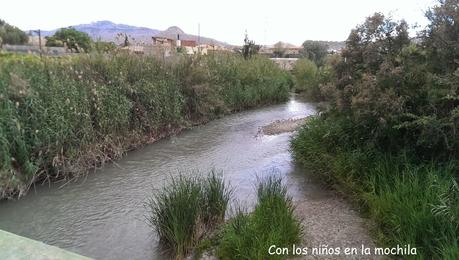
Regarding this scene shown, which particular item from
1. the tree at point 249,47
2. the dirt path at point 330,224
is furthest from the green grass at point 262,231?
the tree at point 249,47

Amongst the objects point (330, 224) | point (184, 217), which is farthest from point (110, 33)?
point (330, 224)

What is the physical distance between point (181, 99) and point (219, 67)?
368 cm

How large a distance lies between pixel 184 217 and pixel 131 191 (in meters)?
2.36

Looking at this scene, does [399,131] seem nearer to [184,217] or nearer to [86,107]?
[184,217]

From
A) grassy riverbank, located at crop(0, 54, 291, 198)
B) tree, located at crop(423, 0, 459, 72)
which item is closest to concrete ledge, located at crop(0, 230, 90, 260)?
grassy riverbank, located at crop(0, 54, 291, 198)

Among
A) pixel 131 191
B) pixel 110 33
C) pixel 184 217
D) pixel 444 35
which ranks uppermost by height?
pixel 110 33

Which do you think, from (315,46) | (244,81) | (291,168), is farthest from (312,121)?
(315,46)

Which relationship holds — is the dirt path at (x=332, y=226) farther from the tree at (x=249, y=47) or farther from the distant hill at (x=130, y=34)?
the tree at (x=249, y=47)

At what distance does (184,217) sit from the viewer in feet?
13.5

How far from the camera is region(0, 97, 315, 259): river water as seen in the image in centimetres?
461

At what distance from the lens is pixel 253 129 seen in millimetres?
11555

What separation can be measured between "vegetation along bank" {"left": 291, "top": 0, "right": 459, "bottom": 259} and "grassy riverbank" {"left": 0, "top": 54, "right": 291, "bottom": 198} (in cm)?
408

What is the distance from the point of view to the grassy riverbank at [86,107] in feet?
19.6

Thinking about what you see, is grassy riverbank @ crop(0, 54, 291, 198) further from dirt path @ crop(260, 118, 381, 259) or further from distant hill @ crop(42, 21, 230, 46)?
dirt path @ crop(260, 118, 381, 259)
